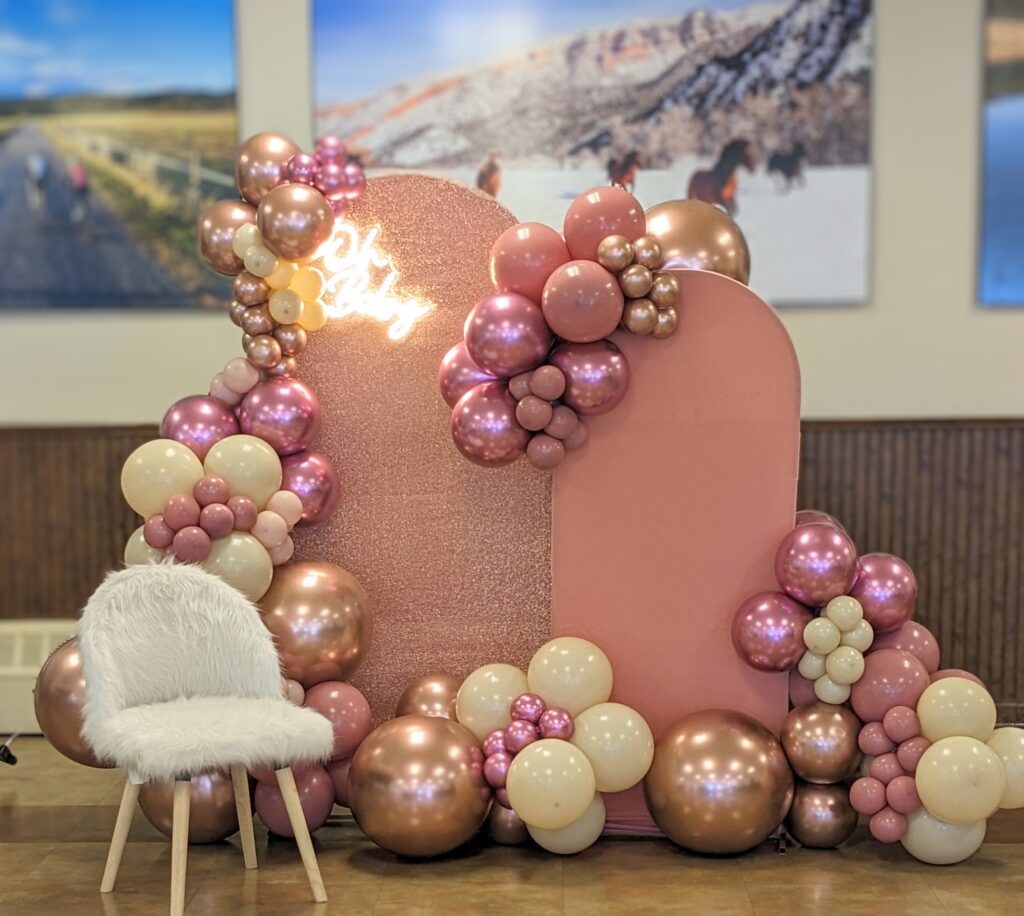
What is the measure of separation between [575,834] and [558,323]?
1.28 metres

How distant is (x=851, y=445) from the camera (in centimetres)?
466

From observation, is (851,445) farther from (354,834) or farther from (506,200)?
(354,834)

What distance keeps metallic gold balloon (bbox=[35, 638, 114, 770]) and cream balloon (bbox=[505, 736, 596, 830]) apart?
106cm

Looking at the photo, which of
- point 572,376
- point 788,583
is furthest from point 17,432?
point 788,583

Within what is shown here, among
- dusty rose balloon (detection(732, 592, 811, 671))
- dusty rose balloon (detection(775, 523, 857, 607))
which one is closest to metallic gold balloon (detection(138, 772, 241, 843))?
dusty rose balloon (detection(732, 592, 811, 671))

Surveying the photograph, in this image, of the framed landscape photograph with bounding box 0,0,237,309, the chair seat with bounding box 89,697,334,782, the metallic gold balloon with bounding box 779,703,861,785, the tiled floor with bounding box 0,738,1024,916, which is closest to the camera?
the chair seat with bounding box 89,697,334,782

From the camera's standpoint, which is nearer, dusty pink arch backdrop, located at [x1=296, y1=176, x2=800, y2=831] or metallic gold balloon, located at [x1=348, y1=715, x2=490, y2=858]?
metallic gold balloon, located at [x1=348, y1=715, x2=490, y2=858]

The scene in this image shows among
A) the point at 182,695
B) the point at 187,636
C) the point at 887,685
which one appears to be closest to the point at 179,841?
the point at 182,695

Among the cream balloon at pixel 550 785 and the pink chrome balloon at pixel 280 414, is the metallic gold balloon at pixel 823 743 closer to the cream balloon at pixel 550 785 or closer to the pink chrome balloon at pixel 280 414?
the cream balloon at pixel 550 785

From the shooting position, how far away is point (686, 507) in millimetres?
3311

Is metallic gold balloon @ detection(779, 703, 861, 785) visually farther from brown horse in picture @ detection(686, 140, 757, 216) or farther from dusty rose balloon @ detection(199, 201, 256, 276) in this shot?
brown horse in picture @ detection(686, 140, 757, 216)

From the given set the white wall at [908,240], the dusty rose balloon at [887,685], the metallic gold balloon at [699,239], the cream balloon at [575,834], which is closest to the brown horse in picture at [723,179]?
the white wall at [908,240]

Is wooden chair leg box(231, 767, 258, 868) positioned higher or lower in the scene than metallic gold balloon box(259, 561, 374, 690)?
lower

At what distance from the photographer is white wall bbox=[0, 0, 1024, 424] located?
459 centimetres
